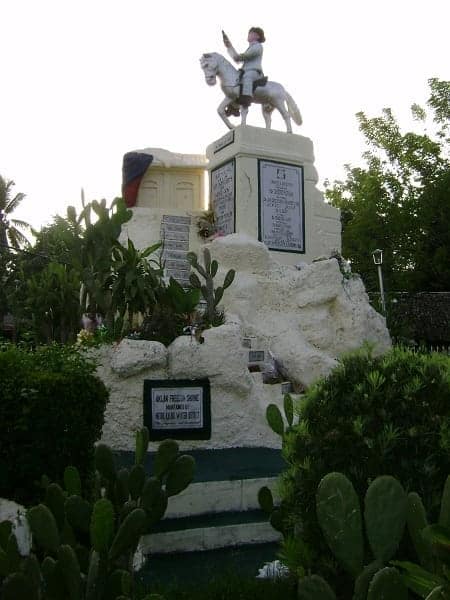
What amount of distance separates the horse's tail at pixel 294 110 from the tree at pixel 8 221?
18549 mm

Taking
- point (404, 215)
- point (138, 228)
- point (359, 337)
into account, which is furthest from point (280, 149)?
point (404, 215)

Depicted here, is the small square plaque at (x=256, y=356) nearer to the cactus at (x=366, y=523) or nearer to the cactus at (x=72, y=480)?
the cactus at (x=72, y=480)

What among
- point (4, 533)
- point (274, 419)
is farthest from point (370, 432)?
point (4, 533)

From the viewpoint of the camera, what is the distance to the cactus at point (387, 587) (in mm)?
1843

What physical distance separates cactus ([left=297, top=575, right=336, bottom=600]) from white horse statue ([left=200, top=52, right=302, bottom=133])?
13347 mm

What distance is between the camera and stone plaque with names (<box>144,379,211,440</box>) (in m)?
7.12

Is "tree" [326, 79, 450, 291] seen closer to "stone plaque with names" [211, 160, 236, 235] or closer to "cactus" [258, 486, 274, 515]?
"stone plaque with names" [211, 160, 236, 235]

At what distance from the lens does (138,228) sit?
1412cm

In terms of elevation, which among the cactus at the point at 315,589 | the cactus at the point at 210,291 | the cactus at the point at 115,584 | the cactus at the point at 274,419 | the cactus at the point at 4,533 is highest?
the cactus at the point at 210,291

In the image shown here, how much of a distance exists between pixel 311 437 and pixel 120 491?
105 centimetres

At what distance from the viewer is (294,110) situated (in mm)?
14844

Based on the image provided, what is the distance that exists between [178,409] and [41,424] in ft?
10.6

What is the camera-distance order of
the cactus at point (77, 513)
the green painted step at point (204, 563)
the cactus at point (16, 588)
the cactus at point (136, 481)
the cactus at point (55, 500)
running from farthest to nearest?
the green painted step at point (204, 563) < the cactus at point (136, 481) < the cactus at point (55, 500) < the cactus at point (77, 513) < the cactus at point (16, 588)

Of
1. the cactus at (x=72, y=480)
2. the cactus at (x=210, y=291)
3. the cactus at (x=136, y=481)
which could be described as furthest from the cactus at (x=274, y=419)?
the cactus at (x=210, y=291)
